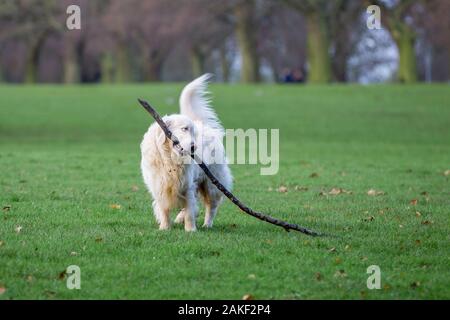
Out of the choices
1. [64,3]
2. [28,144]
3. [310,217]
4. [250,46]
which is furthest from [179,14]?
[310,217]

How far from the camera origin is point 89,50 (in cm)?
5603

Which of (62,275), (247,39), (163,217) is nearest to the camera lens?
(62,275)

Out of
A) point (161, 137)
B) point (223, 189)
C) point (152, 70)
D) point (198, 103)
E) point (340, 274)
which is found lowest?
point (340, 274)

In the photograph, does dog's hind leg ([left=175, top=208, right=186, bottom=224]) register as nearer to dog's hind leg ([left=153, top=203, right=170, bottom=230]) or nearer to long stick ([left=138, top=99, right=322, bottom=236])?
dog's hind leg ([left=153, top=203, right=170, bottom=230])

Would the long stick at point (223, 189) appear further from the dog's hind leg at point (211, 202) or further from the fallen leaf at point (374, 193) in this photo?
the fallen leaf at point (374, 193)

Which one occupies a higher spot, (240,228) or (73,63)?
(73,63)

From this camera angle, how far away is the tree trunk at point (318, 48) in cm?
4131

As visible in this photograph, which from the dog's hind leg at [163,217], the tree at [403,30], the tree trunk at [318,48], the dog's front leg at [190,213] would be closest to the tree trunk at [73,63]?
the tree trunk at [318,48]

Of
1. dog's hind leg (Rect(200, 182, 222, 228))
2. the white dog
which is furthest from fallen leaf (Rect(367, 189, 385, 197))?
dog's hind leg (Rect(200, 182, 222, 228))

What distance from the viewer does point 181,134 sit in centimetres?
938

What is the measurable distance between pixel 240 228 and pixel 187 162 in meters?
1.15

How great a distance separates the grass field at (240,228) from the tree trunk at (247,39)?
2129 cm

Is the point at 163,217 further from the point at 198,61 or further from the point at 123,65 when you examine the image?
the point at 198,61

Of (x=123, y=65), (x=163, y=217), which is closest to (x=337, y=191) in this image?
(x=163, y=217)
